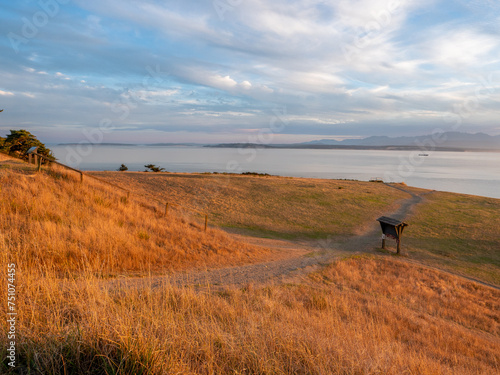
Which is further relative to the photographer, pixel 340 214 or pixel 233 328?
pixel 340 214

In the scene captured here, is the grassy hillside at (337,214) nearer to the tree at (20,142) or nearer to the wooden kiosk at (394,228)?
the wooden kiosk at (394,228)

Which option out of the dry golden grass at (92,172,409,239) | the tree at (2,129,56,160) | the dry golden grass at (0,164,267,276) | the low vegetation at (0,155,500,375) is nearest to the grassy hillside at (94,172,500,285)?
the dry golden grass at (92,172,409,239)

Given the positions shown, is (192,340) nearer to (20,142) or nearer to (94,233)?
(94,233)

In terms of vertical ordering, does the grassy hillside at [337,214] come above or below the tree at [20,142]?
below

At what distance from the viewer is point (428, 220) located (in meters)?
26.1

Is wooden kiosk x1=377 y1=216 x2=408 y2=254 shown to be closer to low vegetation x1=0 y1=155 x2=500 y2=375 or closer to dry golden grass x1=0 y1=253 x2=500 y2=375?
low vegetation x1=0 y1=155 x2=500 y2=375

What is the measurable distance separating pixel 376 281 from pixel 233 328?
9.13 m

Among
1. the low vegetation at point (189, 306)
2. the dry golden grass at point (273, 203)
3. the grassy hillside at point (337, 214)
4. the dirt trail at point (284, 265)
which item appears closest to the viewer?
the low vegetation at point (189, 306)

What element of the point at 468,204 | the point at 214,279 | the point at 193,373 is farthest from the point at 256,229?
the point at 468,204

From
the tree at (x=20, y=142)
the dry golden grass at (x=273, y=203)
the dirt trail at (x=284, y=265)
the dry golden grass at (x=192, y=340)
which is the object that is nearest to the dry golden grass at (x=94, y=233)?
the dirt trail at (x=284, y=265)

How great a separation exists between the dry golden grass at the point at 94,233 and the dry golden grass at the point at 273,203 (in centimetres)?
728

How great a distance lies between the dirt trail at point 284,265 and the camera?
823 centimetres

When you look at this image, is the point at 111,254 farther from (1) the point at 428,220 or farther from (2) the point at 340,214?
(1) the point at 428,220

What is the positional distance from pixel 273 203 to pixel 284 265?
15.8 meters
